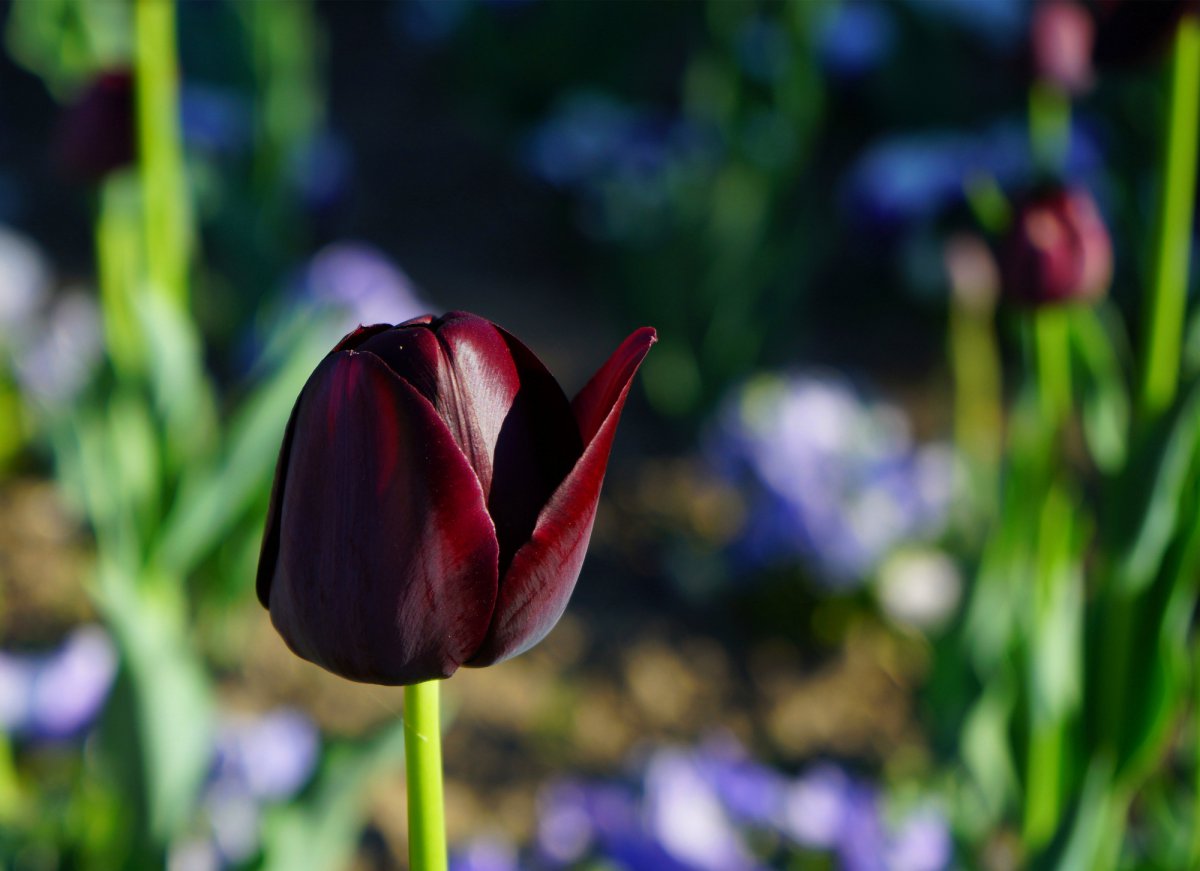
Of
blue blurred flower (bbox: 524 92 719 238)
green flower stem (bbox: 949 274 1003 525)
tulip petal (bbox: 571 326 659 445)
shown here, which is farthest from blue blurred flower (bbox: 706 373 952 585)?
tulip petal (bbox: 571 326 659 445)

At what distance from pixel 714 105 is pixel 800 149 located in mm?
342

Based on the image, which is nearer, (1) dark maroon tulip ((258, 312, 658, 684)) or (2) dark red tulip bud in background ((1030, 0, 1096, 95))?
(1) dark maroon tulip ((258, 312, 658, 684))

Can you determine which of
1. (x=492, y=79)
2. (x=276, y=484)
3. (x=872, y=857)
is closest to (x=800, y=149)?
(x=492, y=79)

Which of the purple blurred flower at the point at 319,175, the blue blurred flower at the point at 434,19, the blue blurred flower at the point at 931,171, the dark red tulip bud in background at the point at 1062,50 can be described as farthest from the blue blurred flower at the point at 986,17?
the dark red tulip bud in background at the point at 1062,50

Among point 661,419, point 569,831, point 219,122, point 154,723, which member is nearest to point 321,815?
point 154,723

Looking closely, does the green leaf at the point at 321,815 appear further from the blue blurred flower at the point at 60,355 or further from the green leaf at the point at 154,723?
the blue blurred flower at the point at 60,355

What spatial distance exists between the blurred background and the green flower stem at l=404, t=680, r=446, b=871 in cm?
42

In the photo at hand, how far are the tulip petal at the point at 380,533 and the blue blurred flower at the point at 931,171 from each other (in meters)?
2.32

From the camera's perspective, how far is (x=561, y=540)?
0.43 meters

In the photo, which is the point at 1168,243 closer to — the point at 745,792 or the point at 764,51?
the point at 745,792

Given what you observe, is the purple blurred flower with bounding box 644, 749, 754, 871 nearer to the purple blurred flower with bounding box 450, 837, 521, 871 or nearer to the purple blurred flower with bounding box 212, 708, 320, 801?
the purple blurred flower with bounding box 450, 837, 521, 871

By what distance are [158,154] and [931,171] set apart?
1.84 meters

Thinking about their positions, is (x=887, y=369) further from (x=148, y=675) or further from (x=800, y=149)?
(x=148, y=675)

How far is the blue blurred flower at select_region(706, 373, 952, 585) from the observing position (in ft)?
5.94
